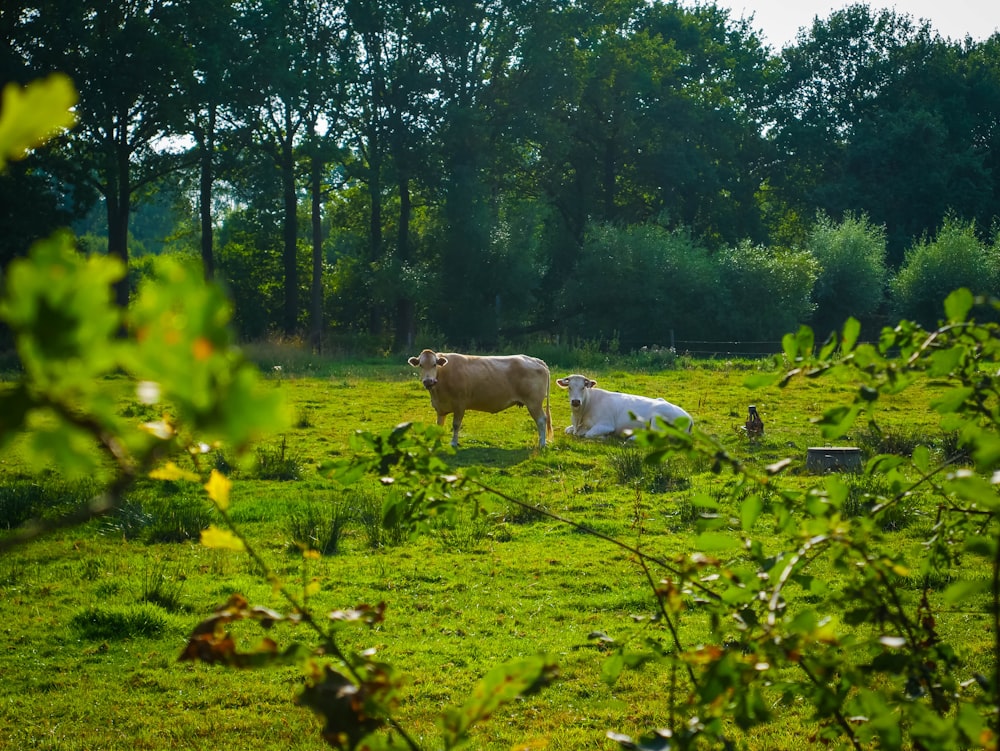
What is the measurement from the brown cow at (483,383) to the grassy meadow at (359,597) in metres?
2.17

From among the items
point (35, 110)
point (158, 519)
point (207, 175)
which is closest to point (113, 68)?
point (207, 175)

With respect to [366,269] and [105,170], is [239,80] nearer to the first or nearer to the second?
[105,170]

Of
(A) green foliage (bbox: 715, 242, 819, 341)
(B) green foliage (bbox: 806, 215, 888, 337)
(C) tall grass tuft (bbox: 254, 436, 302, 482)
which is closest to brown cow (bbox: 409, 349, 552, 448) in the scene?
(C) tall grass tuft (bbox: 254, 436, 302, 482)

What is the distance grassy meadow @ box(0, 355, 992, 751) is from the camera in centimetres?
510

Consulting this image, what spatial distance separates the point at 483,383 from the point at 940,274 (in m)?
27.0

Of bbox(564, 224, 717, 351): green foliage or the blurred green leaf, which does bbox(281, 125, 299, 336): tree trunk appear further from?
the blurred green leaf

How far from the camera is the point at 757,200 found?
49375 millimetres

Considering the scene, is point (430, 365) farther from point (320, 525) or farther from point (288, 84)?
point (288, 84)

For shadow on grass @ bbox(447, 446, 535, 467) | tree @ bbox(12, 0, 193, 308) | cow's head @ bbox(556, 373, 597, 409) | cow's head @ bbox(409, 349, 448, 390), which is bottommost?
shadow on grass @ bbox(447, 446, 535, 467)

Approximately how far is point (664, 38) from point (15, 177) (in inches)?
1225

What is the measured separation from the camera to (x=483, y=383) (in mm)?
16000

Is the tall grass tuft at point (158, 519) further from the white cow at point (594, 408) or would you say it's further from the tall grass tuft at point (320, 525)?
the white cow at point (594, 408)

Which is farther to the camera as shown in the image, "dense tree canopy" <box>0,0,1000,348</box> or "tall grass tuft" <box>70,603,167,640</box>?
"dense tree canopy" <box>0,0,1000,348</box>

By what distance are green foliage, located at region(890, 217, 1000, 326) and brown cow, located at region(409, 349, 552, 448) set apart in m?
25.1
